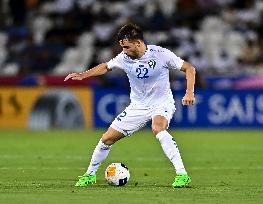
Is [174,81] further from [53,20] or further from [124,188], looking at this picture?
[124,188]

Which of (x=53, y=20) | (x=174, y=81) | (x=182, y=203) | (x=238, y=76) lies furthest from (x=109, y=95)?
(x=182, y=203)

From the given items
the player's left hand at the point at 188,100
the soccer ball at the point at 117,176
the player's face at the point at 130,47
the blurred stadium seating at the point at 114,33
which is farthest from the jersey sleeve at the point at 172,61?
the blurred stadium seating at the point at 114,33

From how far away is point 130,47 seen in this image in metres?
11.5

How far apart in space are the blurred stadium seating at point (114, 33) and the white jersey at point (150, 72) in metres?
15.1

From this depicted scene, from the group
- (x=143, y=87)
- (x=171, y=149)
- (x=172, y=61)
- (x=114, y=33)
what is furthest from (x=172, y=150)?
(x=114, y=33)

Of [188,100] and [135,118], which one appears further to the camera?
[135,118]

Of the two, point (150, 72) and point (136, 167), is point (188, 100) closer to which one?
point (150, 72)

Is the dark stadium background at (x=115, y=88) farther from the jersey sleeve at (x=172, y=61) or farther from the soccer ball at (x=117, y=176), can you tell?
the jersey sleeve at (x=172, y=61)

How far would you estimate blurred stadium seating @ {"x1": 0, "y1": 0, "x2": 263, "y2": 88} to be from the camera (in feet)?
93.1

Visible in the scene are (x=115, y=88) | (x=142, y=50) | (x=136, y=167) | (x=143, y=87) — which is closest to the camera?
(x=142, y=50)

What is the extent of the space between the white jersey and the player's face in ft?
0.46

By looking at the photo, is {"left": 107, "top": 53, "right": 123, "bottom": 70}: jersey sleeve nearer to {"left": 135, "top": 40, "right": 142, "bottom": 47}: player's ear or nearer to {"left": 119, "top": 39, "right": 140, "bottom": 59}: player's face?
{"left": 119, "top": 39, "right": 140, "bottom": 59}: player's face

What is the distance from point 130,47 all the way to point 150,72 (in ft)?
1.48

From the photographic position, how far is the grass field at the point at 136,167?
33.9ft
